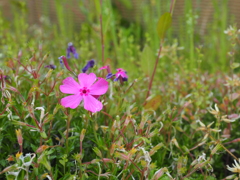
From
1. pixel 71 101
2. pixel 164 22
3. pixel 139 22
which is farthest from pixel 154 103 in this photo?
pixel 139 22

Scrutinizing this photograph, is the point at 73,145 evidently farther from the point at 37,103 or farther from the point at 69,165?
the point at 37,103

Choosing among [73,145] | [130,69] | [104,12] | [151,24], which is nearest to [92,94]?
[73,145]

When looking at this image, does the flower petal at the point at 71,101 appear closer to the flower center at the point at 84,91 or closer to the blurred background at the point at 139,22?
the flower center at the point at 84,91

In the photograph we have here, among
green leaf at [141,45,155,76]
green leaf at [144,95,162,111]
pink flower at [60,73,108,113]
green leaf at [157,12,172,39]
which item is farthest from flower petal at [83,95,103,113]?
green leaf at [141,45,155,76]

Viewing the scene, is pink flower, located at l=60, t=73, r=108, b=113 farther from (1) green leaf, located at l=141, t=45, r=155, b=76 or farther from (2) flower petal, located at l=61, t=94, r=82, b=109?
(1) green leaf, located at l=141, t=45, r=155, b=76

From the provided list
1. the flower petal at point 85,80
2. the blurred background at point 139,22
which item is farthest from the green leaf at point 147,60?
the flower petal at point 85,80

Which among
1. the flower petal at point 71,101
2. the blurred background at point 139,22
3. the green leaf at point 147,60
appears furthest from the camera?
the blurred background at point 139,22
